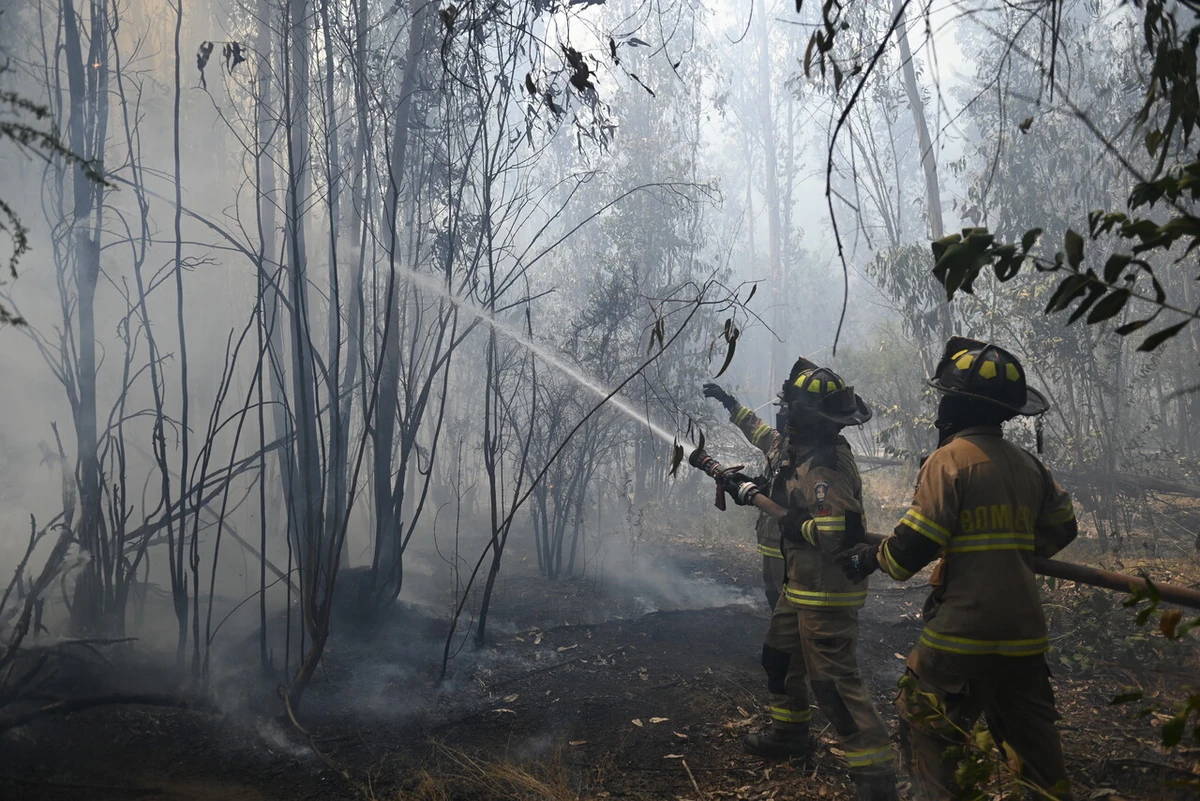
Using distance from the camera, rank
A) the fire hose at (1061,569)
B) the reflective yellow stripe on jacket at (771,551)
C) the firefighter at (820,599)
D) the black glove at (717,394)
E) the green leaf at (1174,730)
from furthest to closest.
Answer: the black glove at (717,394) → the reflective yellow stripe on jacket at (771,551) → the firefighter at (820,599) → the fire hose at (1061,569) → the green leaf at (1174,730)

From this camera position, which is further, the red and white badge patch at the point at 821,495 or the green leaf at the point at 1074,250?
the red and white badge patch at the point at 821,495

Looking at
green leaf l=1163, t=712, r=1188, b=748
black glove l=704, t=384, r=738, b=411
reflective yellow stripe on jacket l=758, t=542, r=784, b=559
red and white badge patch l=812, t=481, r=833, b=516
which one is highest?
black glove l=704, t=384, r=738, b=411

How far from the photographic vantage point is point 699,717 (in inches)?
168

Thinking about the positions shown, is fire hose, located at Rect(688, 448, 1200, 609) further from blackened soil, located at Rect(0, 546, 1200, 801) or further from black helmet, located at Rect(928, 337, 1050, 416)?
blackened soil, located at Rect(0, 546, 1200, 801)

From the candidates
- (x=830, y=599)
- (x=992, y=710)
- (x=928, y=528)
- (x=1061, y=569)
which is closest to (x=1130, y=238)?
(x=928, y=528)

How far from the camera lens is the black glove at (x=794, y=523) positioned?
3678 mm

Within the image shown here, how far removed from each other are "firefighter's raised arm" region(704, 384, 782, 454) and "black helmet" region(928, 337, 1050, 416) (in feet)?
6.20

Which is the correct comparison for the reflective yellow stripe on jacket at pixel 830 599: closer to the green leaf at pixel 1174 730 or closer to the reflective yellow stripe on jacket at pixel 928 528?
the reflective yellow stripe on jacket at pixel 928 528

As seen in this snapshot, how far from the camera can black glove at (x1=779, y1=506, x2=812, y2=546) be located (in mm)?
3678

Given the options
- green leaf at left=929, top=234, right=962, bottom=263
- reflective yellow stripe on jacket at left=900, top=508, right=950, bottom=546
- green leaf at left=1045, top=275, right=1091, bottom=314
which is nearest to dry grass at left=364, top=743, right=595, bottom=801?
reflective yellow stripe on jacket at left=900, top=508, right=950, bottom=546

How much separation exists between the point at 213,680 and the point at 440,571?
408 cm

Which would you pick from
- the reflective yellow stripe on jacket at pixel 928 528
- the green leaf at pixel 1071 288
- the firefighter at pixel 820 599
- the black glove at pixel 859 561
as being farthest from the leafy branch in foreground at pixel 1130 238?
the firefighter at pixel 820 599

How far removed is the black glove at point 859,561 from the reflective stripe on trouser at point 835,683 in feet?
1.56

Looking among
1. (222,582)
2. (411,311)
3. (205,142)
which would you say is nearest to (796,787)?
(222,582)
